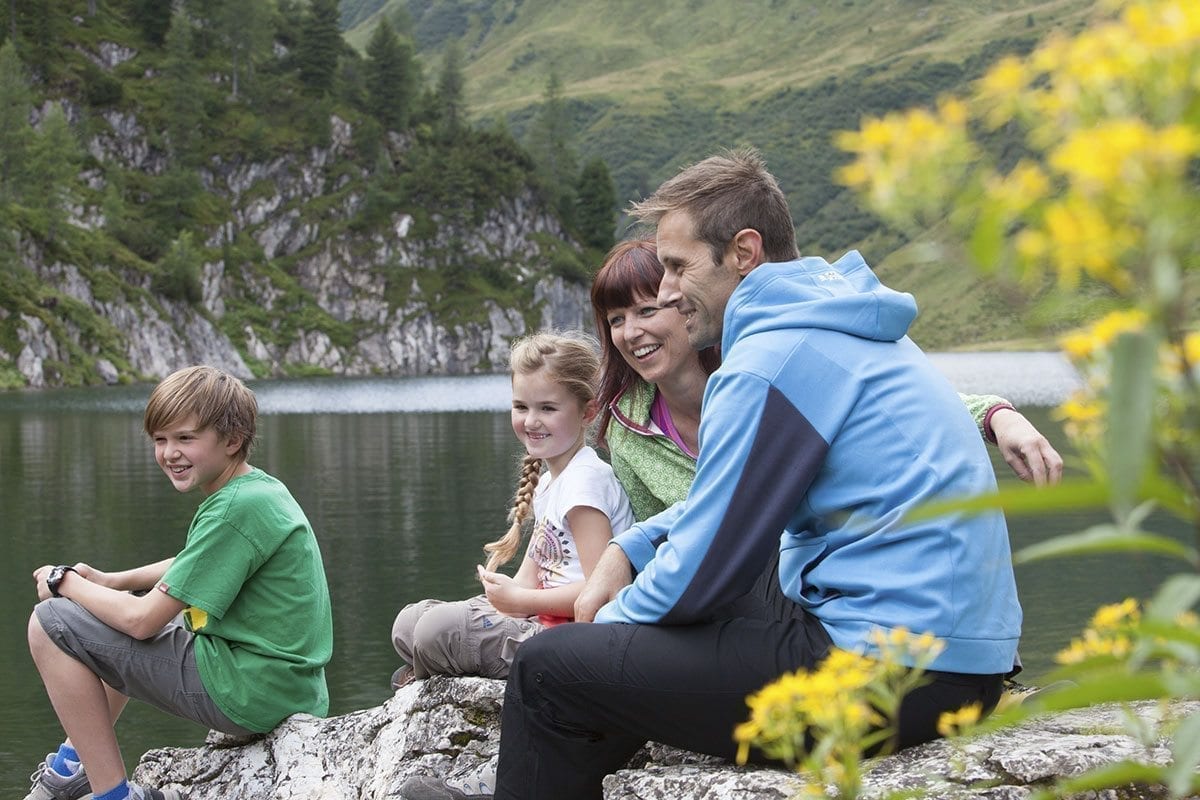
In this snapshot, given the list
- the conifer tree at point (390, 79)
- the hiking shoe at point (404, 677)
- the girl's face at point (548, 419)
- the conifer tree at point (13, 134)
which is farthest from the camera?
the conifer tree at point (390, 79)

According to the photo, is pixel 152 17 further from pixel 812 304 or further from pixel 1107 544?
pixel 1107 544

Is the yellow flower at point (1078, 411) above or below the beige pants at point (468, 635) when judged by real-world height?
above

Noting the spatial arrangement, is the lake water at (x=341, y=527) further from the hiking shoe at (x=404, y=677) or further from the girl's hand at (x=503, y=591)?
the hiking shoe at (x=404, y=677)

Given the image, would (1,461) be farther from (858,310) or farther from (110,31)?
(110,31)

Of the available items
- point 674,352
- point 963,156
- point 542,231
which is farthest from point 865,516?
point 542,231

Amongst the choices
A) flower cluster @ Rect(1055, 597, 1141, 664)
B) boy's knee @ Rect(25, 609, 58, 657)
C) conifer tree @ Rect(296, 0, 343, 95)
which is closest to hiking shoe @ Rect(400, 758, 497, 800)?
boy's knee @ Rect(25, 609, 58, 657)

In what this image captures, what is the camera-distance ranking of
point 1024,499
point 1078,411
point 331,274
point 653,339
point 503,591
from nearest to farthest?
point 1024,499 → point 1078,411 → point 503,591 → point 653,339 → point 331,274

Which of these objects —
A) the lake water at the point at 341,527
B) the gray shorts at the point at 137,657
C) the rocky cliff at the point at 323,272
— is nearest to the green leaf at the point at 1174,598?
the lake water at the point at 341,527

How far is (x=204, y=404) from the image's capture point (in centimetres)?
576

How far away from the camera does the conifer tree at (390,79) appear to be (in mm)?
149125

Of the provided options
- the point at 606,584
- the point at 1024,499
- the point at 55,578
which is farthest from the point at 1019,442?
the point at 55,578

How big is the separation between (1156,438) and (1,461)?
40012mm

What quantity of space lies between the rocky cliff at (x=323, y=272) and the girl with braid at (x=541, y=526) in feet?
339

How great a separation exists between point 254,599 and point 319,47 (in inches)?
5880
